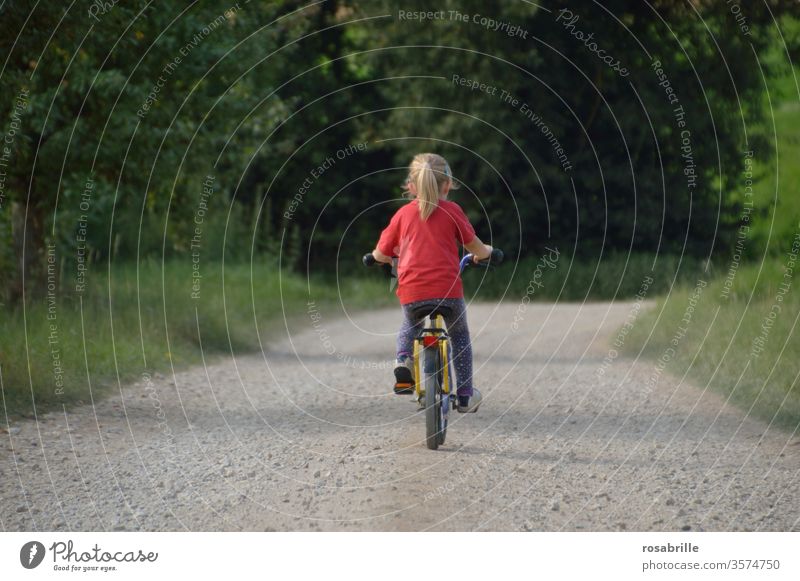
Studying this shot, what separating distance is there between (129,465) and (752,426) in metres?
3.93

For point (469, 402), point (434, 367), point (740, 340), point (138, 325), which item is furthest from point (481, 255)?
point (138, 325)

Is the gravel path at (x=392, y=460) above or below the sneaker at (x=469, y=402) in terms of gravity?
below

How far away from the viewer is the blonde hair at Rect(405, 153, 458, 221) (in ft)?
21.9

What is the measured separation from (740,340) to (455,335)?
3625 mm

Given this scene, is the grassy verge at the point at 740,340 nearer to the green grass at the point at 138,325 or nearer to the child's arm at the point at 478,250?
the child's arm at the point at 478,250

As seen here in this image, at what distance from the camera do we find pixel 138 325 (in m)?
11.8

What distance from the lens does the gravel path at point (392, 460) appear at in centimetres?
542

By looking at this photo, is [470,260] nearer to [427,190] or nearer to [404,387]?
[427,190]

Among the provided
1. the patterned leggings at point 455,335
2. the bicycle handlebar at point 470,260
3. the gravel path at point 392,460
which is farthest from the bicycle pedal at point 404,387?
the bicycle handlebar at point 470,260

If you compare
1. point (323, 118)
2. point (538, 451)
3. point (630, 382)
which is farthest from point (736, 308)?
point (323, 118)

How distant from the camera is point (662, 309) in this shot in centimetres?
1259

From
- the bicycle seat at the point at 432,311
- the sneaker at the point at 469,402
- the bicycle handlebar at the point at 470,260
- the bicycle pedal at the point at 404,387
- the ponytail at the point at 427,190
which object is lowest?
the sneaker at the point at 469,402

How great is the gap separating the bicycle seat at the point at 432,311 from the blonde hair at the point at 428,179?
55 centimetres

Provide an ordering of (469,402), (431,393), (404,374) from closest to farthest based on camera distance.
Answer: (431,393) < (404,374) < (469,402)
